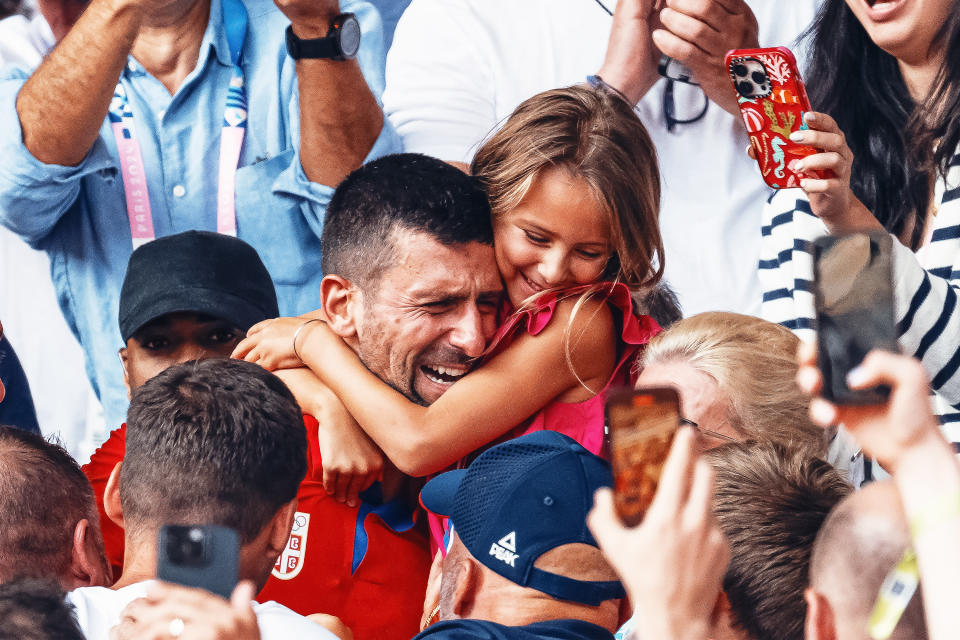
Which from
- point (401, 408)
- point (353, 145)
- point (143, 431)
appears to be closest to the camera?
point (143, 431)

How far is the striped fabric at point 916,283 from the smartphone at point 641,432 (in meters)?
0.50

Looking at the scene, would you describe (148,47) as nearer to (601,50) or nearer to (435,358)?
(601,50)

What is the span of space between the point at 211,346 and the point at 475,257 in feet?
2.16

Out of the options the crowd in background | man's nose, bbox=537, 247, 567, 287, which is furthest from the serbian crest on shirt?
man's nose, bbox=537, 247, 567, 287

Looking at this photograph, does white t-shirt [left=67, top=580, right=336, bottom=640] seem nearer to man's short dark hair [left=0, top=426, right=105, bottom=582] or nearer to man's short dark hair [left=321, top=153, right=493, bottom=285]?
man's short dark hair [left=0, top=426, right=105, bottom=582]

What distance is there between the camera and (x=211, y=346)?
2.44m

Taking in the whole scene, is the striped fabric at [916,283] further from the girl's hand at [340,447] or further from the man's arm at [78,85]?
the man's arm at [78,85]

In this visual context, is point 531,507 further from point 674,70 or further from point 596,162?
point 674,70

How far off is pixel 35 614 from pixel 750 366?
1.22m

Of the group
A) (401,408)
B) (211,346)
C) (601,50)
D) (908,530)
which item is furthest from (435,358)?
(908,530)

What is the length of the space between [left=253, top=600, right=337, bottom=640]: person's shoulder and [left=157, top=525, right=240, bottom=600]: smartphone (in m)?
0.25


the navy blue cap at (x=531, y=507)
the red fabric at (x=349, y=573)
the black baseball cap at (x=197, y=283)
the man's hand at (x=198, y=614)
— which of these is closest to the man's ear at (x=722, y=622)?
the navy blue cap at (x=531, y=507)

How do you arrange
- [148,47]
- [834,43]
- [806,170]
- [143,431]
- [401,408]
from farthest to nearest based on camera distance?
[148,47]
[834,43]
[401,408]
[806,170]
[143,431]

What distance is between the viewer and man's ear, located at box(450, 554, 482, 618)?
5.23 ft
